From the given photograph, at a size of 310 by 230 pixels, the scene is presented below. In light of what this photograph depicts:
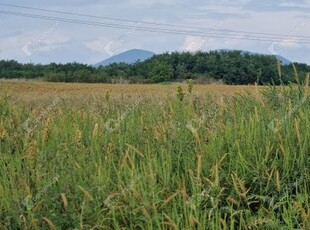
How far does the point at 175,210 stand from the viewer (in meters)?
3.26

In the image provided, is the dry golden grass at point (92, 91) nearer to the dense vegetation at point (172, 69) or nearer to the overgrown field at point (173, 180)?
the overgrown field at point (173, 180)

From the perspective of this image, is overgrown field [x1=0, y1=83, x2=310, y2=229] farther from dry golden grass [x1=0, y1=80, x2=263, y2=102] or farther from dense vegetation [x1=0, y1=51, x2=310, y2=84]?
dense vegetation [x1=0, y1=51, x2=310, y2=84]

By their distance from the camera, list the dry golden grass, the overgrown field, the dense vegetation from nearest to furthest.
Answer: the overgrown field, the dry golden grass, the dense vegetation

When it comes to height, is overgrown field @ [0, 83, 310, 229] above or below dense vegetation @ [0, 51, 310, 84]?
below

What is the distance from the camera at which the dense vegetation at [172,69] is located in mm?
63625

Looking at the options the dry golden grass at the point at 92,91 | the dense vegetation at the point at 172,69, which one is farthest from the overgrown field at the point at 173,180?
the dense vegetation at the point at 172,69

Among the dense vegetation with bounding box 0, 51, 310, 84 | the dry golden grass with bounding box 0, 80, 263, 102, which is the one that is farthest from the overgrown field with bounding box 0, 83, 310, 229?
the dense vegetation with bounding box 0, 51, 310, 84

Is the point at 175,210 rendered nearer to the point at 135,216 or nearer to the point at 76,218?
the point at 135,216

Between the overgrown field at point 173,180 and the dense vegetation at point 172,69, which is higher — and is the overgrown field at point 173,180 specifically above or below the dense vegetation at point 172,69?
below

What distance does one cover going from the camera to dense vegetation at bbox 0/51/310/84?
6362 centimetres

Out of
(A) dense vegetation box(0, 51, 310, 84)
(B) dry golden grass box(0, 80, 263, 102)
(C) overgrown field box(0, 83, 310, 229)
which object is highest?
(A) dense vegetation box(0, 51, 310, 84)

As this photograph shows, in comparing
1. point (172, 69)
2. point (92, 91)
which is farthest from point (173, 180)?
point (172, 69)

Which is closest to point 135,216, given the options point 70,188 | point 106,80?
point 70,188

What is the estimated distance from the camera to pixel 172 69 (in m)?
70.9
